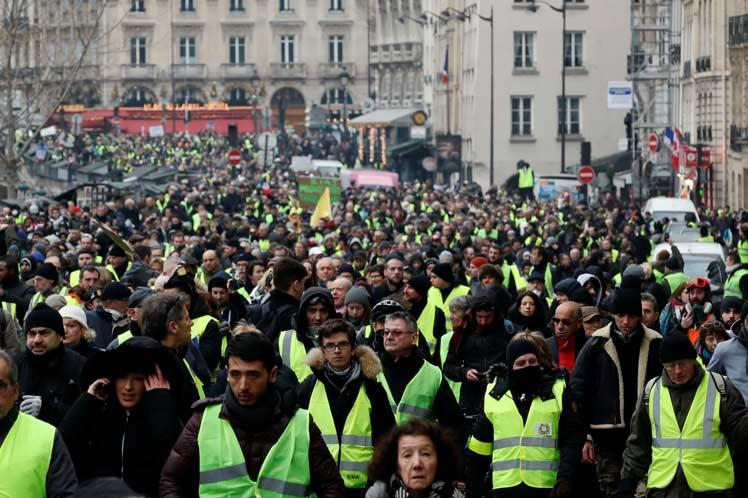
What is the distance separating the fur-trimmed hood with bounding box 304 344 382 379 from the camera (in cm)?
912

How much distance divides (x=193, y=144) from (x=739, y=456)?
266 feet

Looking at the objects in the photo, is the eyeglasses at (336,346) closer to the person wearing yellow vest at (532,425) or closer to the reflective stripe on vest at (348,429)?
the reflective stripe on vest at (348,429)

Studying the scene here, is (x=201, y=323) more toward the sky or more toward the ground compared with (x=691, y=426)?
more toward the sky

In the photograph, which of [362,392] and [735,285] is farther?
[735,285]

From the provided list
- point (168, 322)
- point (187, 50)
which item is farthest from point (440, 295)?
point (187, 50)

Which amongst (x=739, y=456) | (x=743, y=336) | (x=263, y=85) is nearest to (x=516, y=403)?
(x=739, y=456)

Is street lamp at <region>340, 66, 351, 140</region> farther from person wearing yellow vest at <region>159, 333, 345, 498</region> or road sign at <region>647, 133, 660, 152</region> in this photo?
person wearing yellow vest at <region>159, 333, 345, 498</region>

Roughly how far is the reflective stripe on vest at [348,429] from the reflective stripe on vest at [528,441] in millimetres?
859

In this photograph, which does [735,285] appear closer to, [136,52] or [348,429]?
[348,429]

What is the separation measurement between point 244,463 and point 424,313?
6.70m

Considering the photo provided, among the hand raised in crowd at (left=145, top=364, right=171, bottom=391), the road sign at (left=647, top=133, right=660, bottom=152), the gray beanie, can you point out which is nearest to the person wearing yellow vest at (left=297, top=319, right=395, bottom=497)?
the hand raised in crowd at (left=145, top=364, right=171, bottom=391)

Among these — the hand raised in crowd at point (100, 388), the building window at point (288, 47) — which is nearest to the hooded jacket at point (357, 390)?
the hand raised in crowd at point (100, 388)

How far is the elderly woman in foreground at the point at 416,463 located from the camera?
6.88m

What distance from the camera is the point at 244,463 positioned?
295 inches
